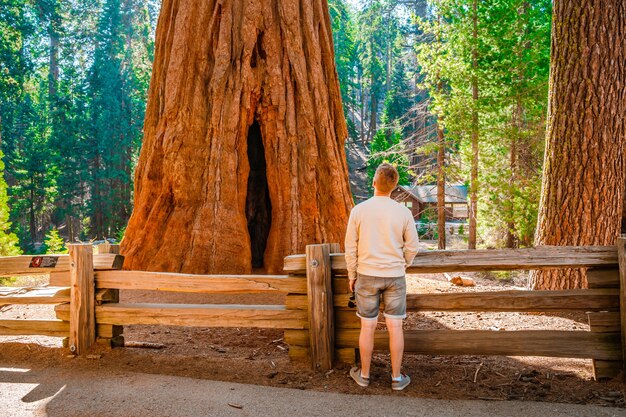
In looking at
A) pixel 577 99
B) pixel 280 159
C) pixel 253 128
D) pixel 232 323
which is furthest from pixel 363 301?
pixel 253 128

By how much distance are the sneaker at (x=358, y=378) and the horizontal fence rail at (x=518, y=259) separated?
Result: 1.07 meters

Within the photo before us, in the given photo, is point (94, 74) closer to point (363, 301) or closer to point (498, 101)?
point (498, 101)

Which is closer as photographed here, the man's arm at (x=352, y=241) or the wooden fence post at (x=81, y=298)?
the man's arm at (x=352, y=241)

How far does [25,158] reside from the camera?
34.4m

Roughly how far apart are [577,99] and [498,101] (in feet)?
27.3

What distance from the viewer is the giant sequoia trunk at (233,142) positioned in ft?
23.9

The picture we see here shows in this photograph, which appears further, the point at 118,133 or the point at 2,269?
the point at 118,133

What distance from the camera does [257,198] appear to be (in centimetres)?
846

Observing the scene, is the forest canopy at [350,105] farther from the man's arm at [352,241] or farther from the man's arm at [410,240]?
the man's arm at [352,241]

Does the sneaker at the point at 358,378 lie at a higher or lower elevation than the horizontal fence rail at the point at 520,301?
lower

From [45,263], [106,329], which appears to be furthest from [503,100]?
[45,263]

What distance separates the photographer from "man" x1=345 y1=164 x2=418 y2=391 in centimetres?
406

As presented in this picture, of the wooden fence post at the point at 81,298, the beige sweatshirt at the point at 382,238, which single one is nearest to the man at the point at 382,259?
the beige sweatshirt at the point at 382,238

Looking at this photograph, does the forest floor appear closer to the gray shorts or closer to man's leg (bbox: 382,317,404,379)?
man's leg (bbox: 382,317,404,379)
